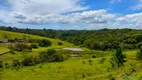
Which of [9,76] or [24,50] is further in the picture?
[24,50]

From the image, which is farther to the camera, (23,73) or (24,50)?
(24,50)

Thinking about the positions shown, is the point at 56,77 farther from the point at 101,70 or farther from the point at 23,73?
the point at 101,70

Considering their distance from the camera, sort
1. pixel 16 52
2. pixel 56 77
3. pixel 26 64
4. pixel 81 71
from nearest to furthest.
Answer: pixel 56 77, pixel 81 71, pixel 26 64, pixel 16 52

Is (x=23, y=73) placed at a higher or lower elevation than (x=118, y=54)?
lower

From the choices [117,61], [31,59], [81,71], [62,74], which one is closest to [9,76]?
[62,74]

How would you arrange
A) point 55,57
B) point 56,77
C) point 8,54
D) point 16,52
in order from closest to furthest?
point 56,77 → point 55,57 → point 8,54 → point 16,52

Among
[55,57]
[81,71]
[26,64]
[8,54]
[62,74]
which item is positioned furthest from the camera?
[8,54]

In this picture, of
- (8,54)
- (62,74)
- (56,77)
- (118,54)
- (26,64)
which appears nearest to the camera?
(56,77)

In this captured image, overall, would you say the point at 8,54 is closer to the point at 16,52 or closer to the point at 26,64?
the point at 16,52

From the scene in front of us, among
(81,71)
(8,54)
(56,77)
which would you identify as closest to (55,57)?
(8,54)
